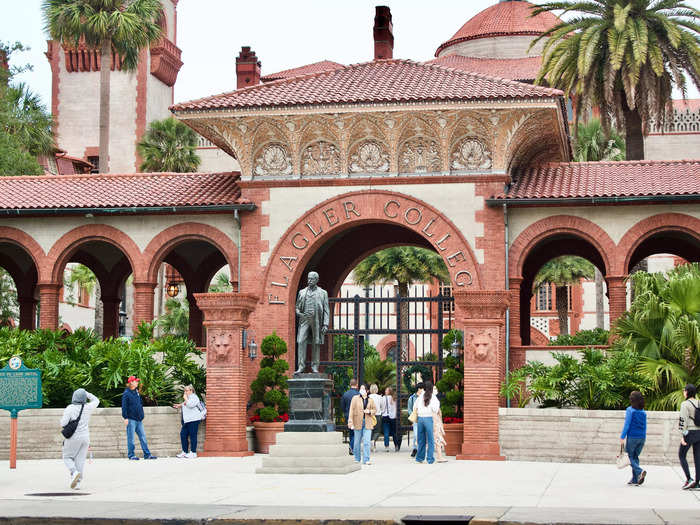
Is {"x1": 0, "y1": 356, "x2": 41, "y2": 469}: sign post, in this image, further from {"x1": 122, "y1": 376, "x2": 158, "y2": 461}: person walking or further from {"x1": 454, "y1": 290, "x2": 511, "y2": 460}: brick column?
{"x1": 454, "y1": 290, "x2": 511, "y2": 460}: brick column

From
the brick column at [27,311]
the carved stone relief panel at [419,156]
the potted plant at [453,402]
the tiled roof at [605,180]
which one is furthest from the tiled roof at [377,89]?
the brick column at [27,311]

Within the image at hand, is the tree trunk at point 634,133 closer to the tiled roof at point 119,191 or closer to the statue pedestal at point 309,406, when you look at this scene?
the tiled roof at point 119,191

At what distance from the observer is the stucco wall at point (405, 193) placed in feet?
88.9

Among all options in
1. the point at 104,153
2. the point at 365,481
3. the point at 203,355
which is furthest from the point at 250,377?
the point at 104,153

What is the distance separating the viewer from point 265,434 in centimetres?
2488

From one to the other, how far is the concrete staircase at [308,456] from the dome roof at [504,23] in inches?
1563

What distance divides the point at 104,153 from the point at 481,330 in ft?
83.6

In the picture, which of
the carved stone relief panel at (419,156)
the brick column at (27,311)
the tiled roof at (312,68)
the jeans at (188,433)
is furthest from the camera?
the tiled roof at (312,68)

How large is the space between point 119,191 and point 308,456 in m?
12.8

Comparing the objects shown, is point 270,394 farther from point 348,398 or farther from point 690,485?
point 690,485

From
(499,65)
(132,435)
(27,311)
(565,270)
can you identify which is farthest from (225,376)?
(499,65)

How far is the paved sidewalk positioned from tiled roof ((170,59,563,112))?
372 inches

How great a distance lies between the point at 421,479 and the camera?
58.4 feet

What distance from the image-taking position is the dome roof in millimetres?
56250
